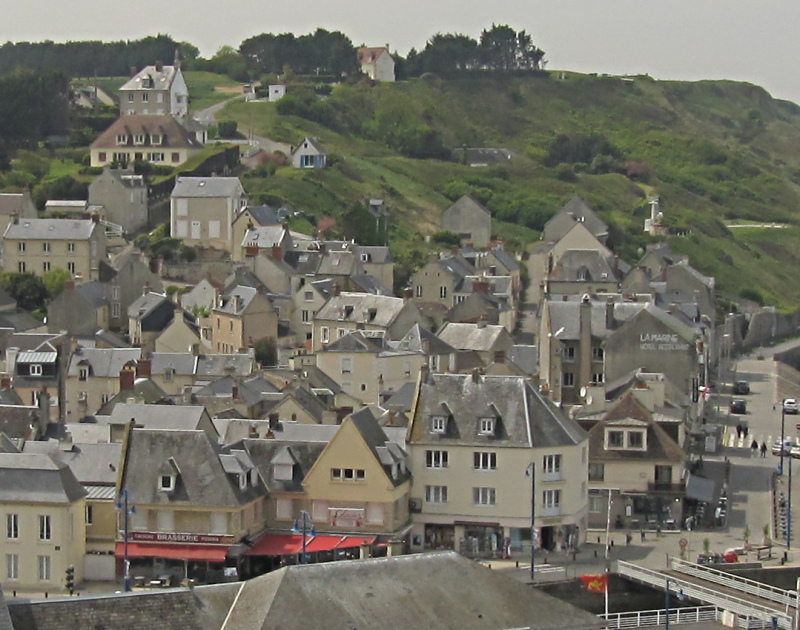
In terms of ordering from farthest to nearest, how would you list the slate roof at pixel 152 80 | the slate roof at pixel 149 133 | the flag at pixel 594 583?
the slate roof at pixel 152 80 → the slate roof at pixel 149 133 → the flag at pixel 594 583

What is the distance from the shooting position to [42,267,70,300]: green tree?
101062 mm

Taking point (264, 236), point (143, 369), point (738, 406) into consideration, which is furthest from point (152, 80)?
point (143, 369)

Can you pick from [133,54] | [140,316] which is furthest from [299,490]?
[133,54]

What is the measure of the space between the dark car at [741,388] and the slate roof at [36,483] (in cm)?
5283

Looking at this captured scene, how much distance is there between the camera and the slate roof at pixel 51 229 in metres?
104

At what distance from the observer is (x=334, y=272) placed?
102 metres

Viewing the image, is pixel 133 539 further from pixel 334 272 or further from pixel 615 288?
pixel 615 288

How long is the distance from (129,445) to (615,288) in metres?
53.0

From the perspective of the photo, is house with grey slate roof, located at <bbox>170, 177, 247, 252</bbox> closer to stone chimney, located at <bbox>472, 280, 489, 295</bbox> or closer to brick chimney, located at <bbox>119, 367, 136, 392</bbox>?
stone chimney, located at <bbox>472, 280, 489, 295</bbox>

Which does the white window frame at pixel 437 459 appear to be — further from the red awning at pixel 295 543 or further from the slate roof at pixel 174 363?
the slate roof at pixel 174 363

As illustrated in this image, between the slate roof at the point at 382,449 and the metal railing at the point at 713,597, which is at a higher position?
the slate roof at the point at 382,449

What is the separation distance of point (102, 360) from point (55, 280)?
19.3 meters

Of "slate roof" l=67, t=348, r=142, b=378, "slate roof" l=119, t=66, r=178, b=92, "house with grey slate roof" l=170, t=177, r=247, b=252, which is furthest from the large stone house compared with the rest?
"slate roof" l=67, t=348, r=142, b=378

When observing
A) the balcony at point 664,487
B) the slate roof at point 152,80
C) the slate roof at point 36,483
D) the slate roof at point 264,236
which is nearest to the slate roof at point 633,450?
the balcony at point 664,487
